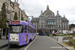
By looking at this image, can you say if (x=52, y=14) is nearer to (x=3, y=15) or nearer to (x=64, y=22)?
(x=64, y=22)

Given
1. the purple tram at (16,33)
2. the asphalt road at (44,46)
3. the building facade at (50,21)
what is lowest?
the asphalt road at (44,46)

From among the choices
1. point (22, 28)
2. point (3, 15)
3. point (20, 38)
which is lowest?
point (20, 38)

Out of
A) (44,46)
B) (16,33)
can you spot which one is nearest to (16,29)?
(16,33)

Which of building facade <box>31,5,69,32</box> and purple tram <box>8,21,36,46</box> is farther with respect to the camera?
building facade <box>31,5,69,32</box>

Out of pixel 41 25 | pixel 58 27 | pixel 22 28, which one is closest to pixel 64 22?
pixel 58 27

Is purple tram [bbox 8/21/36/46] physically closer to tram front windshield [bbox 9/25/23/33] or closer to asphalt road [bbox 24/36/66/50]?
tram front windshield [bbox 9/25/23/33]

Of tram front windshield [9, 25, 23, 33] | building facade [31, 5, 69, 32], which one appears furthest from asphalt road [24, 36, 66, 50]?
building facade [31, 5, 69, 32]

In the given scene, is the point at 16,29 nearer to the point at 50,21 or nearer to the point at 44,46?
the point at 44,46

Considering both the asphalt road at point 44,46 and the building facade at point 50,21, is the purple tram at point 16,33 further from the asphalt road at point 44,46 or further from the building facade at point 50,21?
the building facade at point 50,21

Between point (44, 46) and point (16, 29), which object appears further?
point (44, 46)

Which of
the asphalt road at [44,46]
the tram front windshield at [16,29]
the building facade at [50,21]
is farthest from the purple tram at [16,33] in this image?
the building facade at [50,21]

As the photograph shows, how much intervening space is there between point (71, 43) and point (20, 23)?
7538mm

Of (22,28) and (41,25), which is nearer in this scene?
(22,28)

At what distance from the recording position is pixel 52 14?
307 ft
